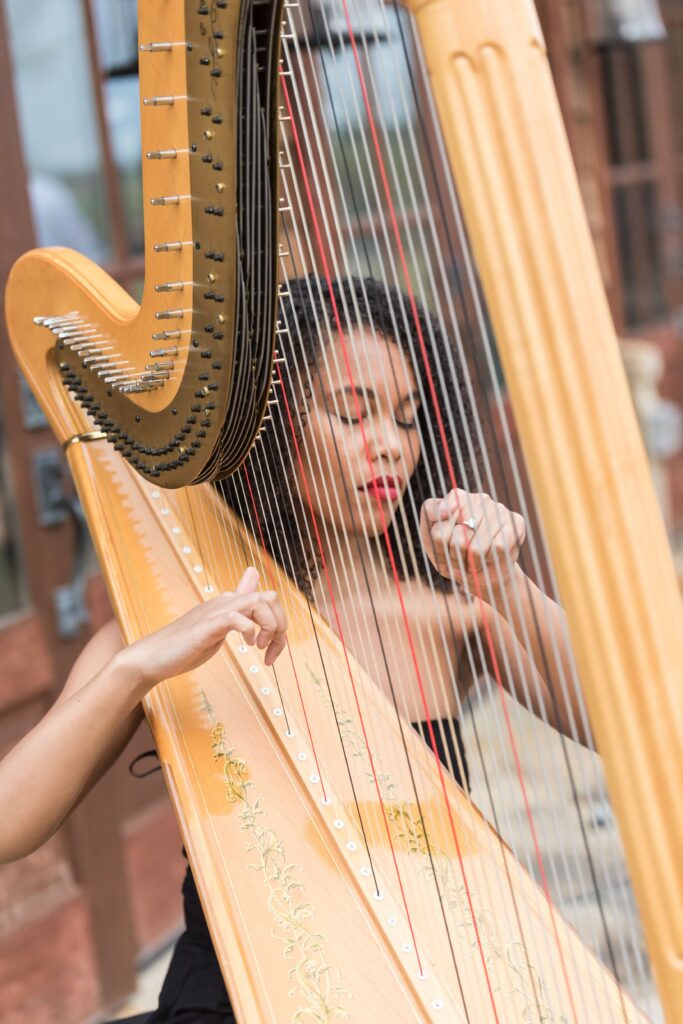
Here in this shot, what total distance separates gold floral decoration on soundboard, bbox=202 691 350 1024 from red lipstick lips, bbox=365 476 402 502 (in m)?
0.32

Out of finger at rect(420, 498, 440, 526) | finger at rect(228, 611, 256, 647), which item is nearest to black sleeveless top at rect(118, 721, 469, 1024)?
finger at rect(228, 611, 256, 647)

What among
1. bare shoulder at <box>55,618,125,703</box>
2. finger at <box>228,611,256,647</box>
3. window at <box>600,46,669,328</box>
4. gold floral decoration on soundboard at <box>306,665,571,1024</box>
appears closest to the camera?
gold floral decoration on soundboard at <box>306,665,571,1024</box>

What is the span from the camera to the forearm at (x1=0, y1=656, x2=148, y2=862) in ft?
4.03

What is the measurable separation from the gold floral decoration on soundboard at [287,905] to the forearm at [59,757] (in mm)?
125

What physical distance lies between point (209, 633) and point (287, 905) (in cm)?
27

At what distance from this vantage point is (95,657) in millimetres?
1412

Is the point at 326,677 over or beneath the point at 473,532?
beneath

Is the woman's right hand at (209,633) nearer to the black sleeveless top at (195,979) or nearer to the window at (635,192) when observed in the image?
the black sleeveless top at (195,979)

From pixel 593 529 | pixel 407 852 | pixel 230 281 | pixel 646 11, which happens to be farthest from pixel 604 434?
pixel 646 11

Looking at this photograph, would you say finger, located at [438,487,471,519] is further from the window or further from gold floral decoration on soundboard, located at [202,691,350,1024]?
the window

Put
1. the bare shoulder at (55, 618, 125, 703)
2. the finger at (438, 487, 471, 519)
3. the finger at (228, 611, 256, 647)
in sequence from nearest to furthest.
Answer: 1. the finger at (438, 487, 471, 519)
2. the finger at (228, 611, 256, 647)
3. the bare shoulder at (55, 618, 125, 703)

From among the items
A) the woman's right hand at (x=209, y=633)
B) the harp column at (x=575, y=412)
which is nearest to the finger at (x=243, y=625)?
the woman's right hand at (x=209, y=633)

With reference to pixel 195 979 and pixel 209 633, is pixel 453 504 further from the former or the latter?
pixel 195 979

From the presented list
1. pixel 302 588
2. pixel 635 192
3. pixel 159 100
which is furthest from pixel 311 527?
pixel 635 192
